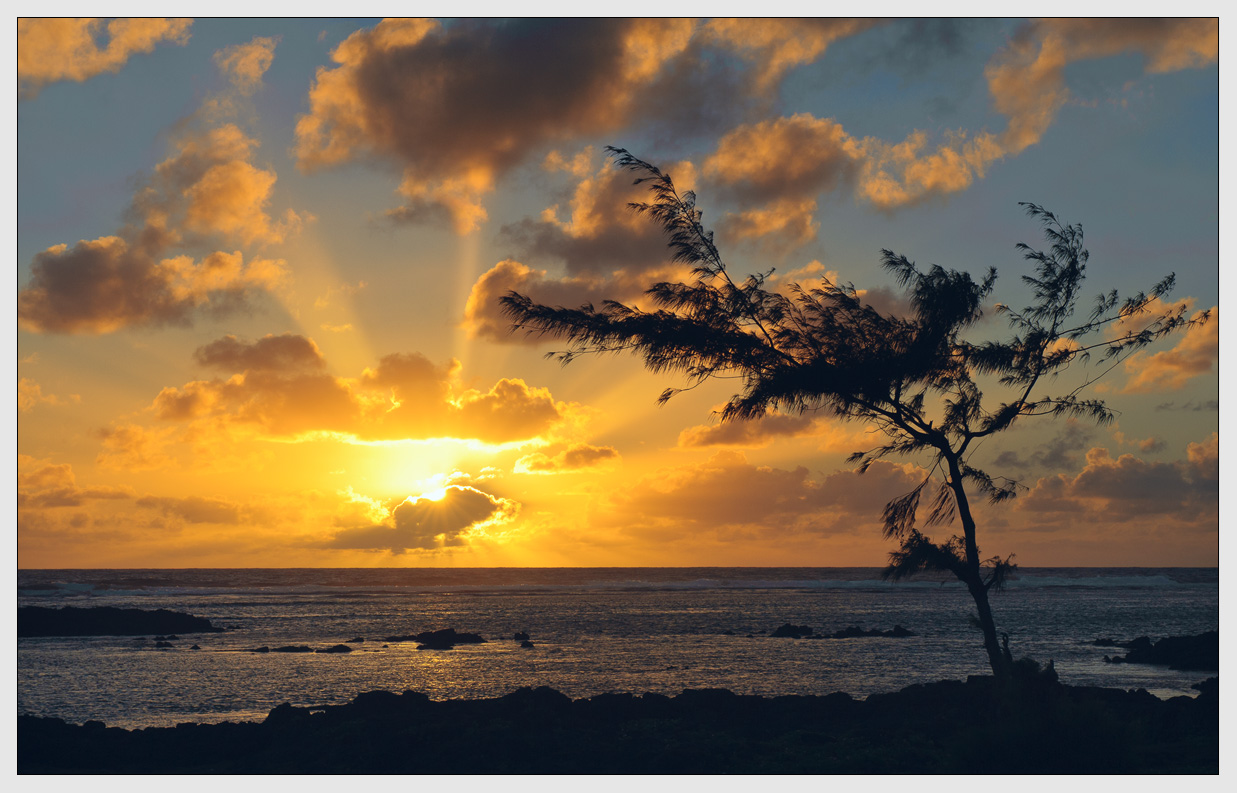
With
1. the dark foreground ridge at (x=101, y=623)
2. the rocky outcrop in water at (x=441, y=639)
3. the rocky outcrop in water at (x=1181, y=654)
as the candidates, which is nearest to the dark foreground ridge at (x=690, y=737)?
the rocky outcrop in water at (x=1181, y=654)

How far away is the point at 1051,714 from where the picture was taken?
10844 mm

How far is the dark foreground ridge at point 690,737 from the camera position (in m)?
10.9

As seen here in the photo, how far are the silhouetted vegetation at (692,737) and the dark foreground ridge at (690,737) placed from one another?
30 millimetres

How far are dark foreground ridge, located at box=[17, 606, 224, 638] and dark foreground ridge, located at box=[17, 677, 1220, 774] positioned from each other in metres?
38.0

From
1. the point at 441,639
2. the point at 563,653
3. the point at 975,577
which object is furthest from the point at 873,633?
the point at 975,577

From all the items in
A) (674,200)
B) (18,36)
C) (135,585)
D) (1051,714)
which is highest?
(18,36)

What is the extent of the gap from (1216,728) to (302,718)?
17.7 metres

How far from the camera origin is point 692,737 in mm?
15164

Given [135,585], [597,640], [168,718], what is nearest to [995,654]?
[168,718]

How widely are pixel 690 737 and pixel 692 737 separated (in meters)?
0.04

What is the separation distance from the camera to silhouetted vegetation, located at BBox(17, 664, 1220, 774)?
1092 cm

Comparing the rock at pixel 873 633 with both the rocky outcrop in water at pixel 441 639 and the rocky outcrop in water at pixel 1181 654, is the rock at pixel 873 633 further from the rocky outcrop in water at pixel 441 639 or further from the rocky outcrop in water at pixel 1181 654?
the rocky outcrop in water at pixel 441 639

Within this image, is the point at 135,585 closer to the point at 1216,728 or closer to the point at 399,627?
the point at 399,627

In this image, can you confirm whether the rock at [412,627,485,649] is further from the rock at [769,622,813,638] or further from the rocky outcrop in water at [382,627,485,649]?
the rock at [769,622,813,638]
